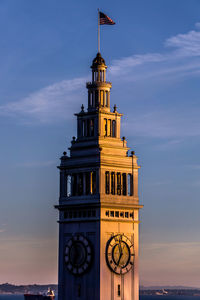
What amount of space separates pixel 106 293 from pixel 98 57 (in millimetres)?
28521

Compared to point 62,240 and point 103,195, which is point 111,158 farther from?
point 62,240

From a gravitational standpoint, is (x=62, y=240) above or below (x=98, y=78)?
below

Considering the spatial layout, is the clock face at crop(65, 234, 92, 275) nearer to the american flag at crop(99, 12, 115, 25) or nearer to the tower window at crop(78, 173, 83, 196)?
the tower window at crop(78, 173, 83, 196)

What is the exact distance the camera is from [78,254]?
364 ft

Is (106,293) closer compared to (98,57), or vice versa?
(106,293)

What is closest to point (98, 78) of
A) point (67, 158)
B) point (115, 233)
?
point (67, 158)

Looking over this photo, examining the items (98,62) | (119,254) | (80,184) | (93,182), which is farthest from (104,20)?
(119,254)

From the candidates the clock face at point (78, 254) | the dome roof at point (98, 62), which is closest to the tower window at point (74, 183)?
the clock face at point (78, 254)

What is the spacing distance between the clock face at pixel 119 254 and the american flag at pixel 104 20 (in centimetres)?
2573

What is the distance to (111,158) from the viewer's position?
111 meters

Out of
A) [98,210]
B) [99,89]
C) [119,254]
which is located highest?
[99,89]

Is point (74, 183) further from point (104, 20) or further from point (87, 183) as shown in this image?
point (104, 20)

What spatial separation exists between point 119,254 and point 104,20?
1115 inches

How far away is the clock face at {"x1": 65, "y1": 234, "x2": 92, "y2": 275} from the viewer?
359ft
